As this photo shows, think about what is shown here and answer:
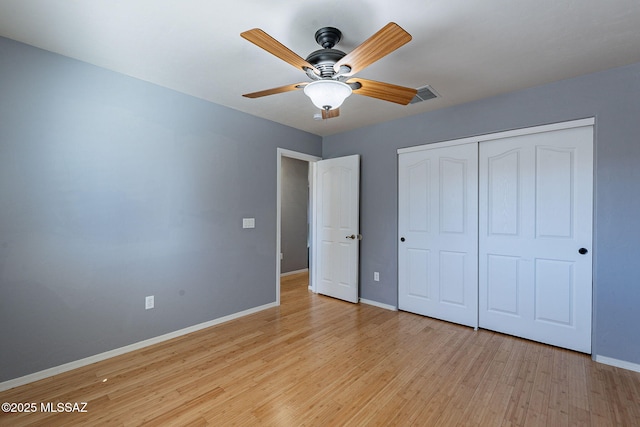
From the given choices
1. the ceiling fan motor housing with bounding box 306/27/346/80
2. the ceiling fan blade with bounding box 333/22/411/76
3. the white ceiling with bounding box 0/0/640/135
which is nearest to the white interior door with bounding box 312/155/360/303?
the white ceiling with bounding box 0/0/640/135

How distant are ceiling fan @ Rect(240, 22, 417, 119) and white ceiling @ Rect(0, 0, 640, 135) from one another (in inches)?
8.4

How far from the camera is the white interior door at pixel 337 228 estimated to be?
4.05m

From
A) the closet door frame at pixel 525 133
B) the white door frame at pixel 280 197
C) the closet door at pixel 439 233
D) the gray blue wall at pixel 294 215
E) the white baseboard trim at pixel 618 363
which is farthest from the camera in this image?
the gray blue wall at pixel 294 215

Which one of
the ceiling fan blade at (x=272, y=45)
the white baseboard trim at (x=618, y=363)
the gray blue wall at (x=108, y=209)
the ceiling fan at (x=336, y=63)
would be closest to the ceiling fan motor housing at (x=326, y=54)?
the ceiling fan at (x=336, y=63)

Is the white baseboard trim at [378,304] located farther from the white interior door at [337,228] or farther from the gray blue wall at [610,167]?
the gray blue wall at [610,167]

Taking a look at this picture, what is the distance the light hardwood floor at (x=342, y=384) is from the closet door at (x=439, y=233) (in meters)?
0.46

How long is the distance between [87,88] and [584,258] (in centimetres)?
448

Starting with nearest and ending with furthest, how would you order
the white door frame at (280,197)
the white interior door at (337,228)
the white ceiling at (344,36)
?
1. the white ceiling at (344,36)
2. the white door frame at (280,197)
3. the white interior door at (337,228)

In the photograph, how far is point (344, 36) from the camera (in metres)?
1.97

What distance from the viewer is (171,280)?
9.58ft

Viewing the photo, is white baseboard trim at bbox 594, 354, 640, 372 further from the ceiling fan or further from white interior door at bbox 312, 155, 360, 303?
the ceiling fan

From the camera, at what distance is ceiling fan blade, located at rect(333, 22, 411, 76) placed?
53.9 inches

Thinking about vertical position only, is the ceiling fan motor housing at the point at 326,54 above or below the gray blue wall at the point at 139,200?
above

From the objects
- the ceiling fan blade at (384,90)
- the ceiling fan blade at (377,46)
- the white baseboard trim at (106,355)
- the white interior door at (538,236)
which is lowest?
the white baseboard trim at (106,355)
